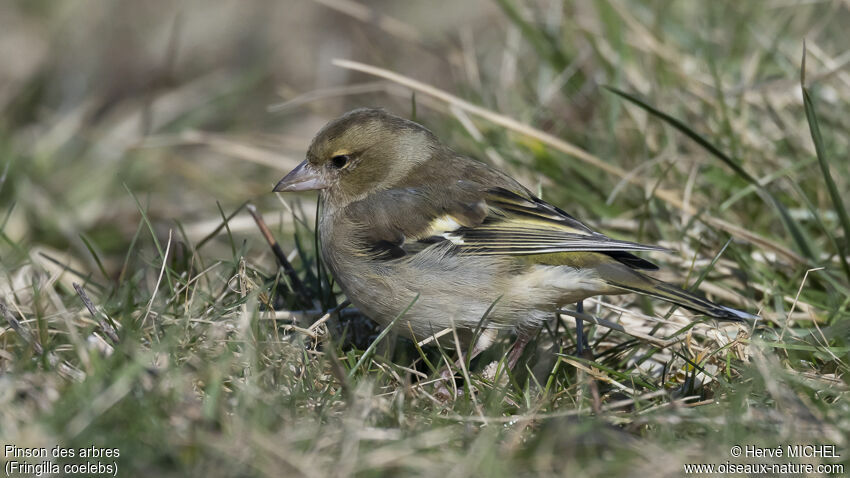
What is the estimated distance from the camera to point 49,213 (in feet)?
19.3

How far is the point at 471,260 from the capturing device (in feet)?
11.7

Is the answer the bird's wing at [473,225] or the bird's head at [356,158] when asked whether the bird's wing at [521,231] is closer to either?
the bird's wing at [473,225]

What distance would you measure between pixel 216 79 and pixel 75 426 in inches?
230

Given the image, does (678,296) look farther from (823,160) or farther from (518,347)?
(823,160)

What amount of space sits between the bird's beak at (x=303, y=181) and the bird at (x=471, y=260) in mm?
80

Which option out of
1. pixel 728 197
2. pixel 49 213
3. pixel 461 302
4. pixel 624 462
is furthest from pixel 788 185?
pixel 49 213

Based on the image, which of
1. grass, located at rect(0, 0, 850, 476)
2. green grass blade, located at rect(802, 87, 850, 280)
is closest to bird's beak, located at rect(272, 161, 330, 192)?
grass, located at rect(0, 0, 850, 476)

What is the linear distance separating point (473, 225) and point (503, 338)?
1.85 ft

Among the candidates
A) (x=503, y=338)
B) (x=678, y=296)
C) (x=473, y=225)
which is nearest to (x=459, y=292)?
(x=473, y=225)

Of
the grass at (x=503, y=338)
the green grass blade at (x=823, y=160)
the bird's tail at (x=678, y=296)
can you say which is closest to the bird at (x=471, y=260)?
the bird's tail at (x=678, y=296)

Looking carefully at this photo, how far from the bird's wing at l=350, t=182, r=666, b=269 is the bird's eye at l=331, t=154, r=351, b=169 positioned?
0.31m

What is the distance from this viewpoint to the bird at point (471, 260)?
3412mm

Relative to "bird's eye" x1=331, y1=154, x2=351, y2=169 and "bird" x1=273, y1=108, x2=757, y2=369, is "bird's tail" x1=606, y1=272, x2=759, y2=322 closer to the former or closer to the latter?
"bird" x1=273, y1=108, x2=757, y2=369

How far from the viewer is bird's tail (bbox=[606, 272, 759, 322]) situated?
3127 millimetres
